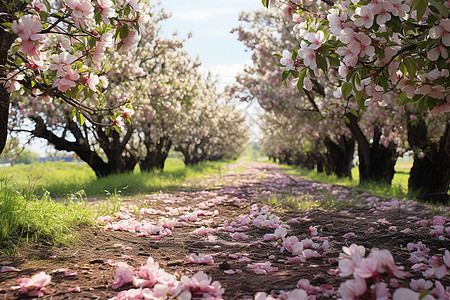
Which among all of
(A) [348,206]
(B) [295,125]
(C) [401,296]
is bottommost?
(A) [348,206]

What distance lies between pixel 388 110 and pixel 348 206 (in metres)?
4.85

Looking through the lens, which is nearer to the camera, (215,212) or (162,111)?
(215,212)

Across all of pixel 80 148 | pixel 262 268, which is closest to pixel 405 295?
pixel 262 268

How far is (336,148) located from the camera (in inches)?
655

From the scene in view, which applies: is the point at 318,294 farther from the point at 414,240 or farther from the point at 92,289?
the point at 414,240

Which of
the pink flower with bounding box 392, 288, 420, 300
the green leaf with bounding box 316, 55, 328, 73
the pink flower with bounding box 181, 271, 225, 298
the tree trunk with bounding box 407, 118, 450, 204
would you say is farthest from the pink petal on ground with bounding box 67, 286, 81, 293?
the tree trunk with bounding box 407, 118, 450, 204

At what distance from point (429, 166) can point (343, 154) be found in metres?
8.12

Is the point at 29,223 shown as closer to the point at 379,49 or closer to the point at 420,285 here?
the point at 420,285

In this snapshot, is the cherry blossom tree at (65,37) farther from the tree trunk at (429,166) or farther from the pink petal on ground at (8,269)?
the tree trunk at (429,166)

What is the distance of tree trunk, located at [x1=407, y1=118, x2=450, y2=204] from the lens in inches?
323

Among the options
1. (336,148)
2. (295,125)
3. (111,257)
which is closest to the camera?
(111,257)

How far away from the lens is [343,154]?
16.6 metres

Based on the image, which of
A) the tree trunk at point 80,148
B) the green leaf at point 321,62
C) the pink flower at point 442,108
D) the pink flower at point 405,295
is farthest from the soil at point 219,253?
the tree trunk at point 80,148

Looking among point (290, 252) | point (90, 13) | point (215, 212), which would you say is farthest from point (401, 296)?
point (215, 212)
